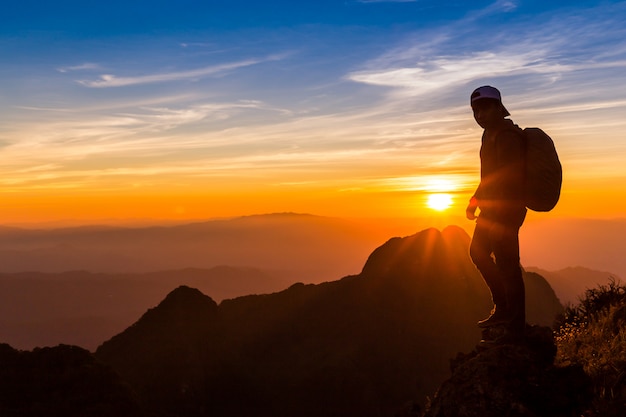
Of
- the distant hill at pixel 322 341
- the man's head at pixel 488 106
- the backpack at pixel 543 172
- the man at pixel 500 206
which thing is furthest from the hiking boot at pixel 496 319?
the distant hill at pixel 322 341

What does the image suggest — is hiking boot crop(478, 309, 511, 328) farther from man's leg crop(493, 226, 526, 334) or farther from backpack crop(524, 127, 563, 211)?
backpack crop(524, 127, 563, 211)

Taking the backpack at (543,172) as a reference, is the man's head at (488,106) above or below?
above

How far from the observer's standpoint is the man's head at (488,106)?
7.70 m

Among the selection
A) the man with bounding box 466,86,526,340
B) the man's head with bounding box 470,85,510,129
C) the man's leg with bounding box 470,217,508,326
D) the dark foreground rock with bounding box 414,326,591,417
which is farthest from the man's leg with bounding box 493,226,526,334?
the man's head with bounding box 470,85,510,129

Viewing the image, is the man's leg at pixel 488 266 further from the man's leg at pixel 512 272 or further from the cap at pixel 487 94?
the cap at pixel 487 94

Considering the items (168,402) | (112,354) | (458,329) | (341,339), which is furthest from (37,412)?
(458,329)

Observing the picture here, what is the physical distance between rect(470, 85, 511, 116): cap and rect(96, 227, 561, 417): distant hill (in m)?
38.2

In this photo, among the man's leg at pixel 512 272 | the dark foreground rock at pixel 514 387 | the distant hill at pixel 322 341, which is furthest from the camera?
the distant hill at pixel 322 341

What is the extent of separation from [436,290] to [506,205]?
5157cm

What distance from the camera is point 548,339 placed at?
789cm

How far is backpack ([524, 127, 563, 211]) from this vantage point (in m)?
7.33

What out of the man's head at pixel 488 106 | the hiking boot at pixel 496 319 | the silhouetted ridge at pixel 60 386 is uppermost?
the man's head at pixel 488 106

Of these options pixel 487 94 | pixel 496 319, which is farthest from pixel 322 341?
pixel 487 94

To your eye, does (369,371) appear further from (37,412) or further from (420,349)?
(37,412)
